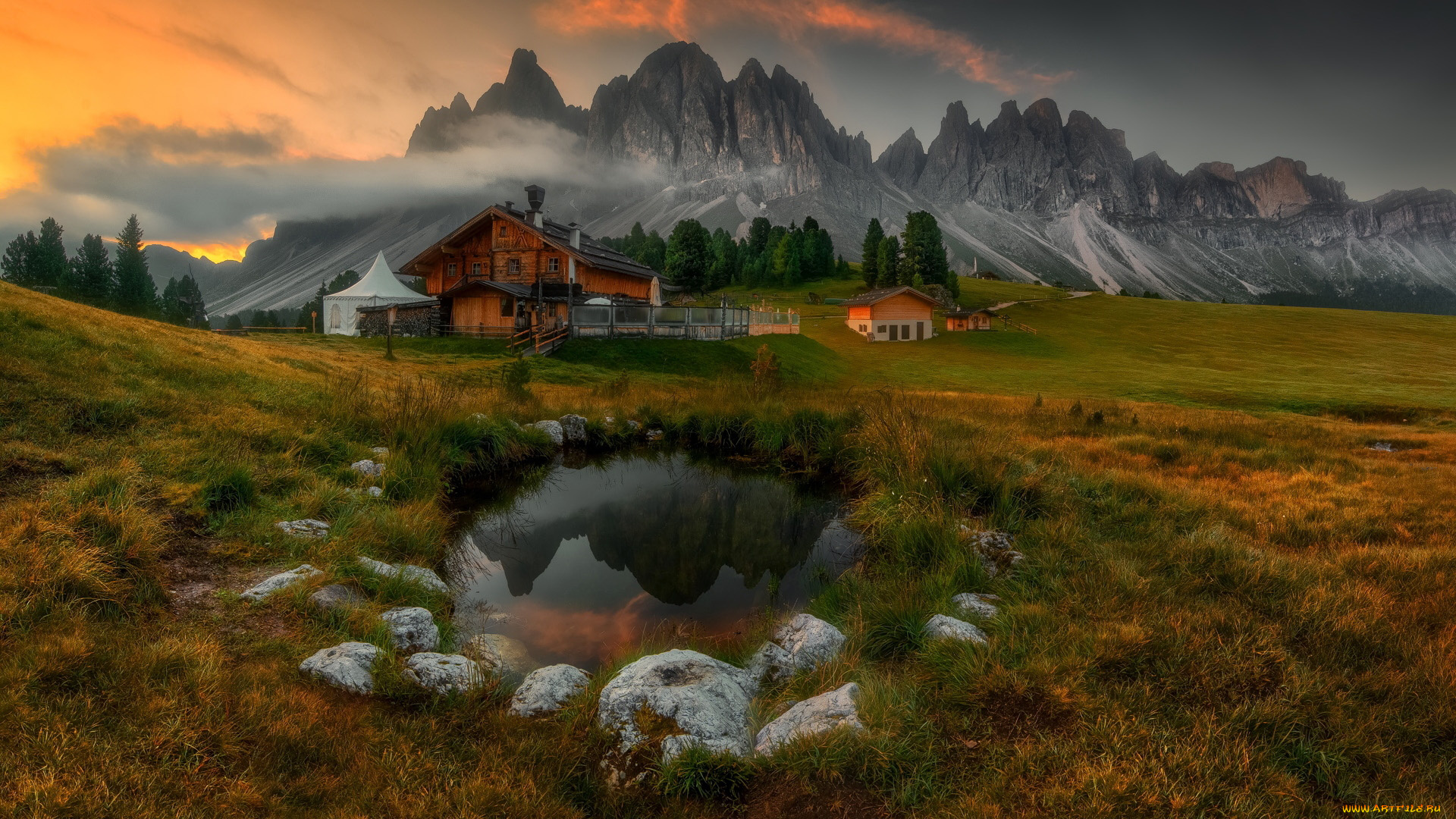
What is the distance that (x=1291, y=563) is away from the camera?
17.3ft

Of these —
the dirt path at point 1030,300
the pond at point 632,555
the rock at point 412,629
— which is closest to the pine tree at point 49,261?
the pond at point 632,555

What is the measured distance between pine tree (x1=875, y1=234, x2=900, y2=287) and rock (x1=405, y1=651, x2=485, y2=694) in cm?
7722

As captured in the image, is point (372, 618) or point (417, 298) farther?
point (417, 298)

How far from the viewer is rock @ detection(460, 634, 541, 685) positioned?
493 cm

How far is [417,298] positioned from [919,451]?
46.3 metres

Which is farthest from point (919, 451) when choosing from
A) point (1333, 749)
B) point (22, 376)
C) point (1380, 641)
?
point (22, 376)

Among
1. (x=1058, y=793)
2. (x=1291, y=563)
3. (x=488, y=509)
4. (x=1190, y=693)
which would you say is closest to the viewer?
(x=1058, y=793)

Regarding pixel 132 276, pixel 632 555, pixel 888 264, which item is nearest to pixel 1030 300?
pixel 888 264

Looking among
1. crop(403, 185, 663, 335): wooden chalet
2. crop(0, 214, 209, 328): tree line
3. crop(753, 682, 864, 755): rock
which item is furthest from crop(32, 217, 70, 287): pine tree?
crop(753, 682, 864, 755): rock

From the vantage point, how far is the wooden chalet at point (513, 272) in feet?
119

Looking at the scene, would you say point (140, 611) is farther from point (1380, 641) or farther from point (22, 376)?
point (1380, 641)

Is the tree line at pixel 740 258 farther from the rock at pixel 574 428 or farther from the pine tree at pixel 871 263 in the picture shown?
the rock at pixel 574 428

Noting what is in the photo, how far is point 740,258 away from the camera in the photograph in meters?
97.6

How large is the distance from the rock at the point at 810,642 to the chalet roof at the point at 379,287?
160 feet
